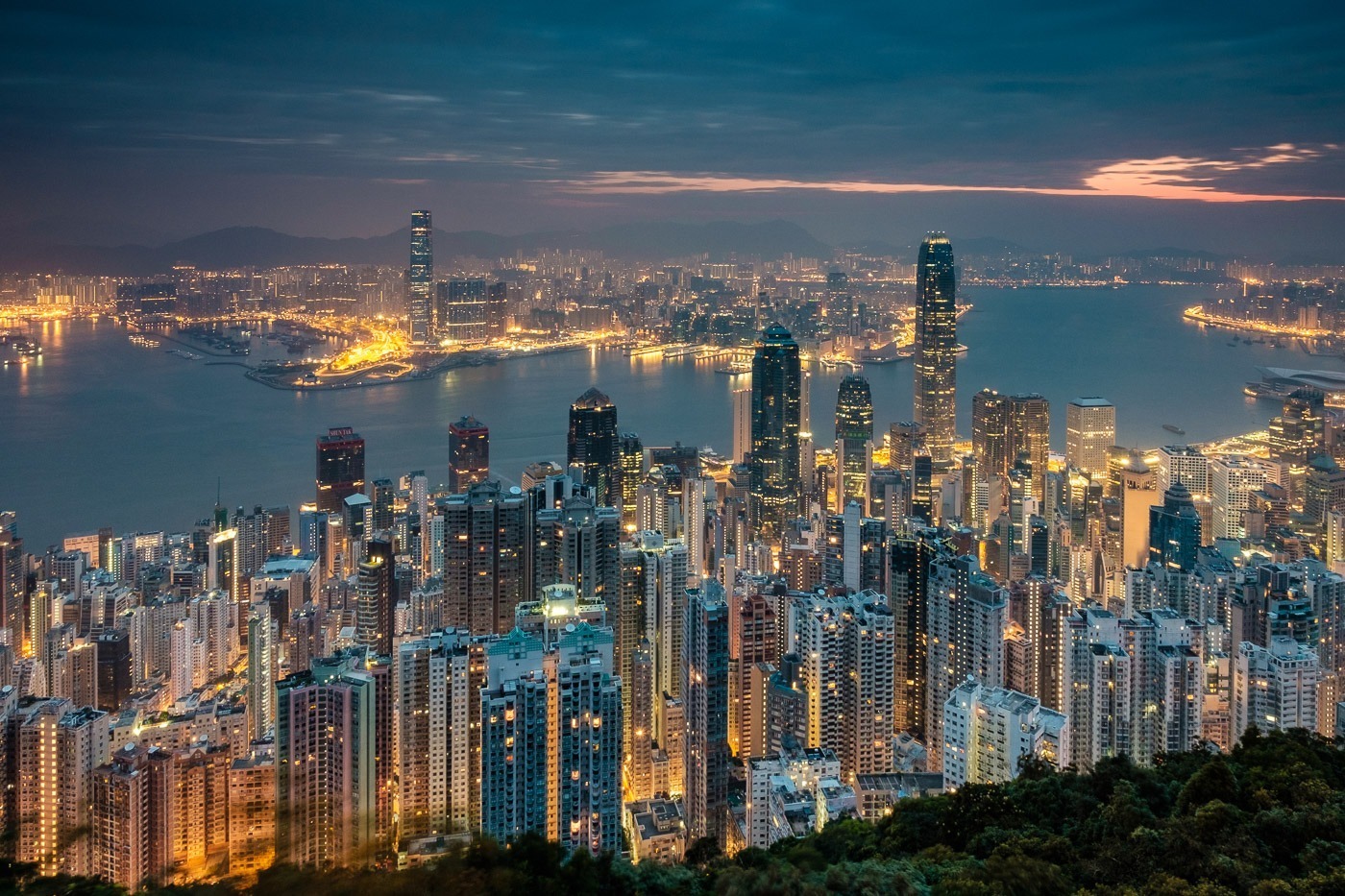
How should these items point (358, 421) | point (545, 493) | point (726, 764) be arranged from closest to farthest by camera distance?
point (726, 764), point (545, 493), point (358, 421)

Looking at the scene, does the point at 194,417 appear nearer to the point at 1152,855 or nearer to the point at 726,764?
the point at 726,764

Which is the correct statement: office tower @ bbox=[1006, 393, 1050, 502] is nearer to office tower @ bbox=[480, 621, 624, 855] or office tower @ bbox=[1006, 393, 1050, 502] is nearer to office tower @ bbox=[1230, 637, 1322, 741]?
office tower @ bbox=[1230, 637, 1322, 741]

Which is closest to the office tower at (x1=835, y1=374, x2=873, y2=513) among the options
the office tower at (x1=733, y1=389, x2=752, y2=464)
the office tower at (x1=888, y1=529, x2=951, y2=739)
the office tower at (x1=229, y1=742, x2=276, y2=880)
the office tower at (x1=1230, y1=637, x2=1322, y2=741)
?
the office tower at (x1=733, y1=389, x2=752, y2=464)

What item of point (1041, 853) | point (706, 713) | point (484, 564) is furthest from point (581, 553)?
point (1041, 853)

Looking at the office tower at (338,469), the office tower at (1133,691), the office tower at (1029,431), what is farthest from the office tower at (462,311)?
the office tower at (1133,691)

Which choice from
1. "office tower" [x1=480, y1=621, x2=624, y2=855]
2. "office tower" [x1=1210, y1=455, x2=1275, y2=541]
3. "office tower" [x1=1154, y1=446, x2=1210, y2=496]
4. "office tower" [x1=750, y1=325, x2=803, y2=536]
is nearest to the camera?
"office tower" [x1=480, y1=621, x2=624, y2=855]

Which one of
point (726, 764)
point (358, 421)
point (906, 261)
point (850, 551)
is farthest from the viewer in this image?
point (906, 261)

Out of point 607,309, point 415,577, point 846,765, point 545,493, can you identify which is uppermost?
point 607,309

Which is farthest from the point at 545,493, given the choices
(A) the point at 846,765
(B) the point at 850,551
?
(A) the point at 846,765
